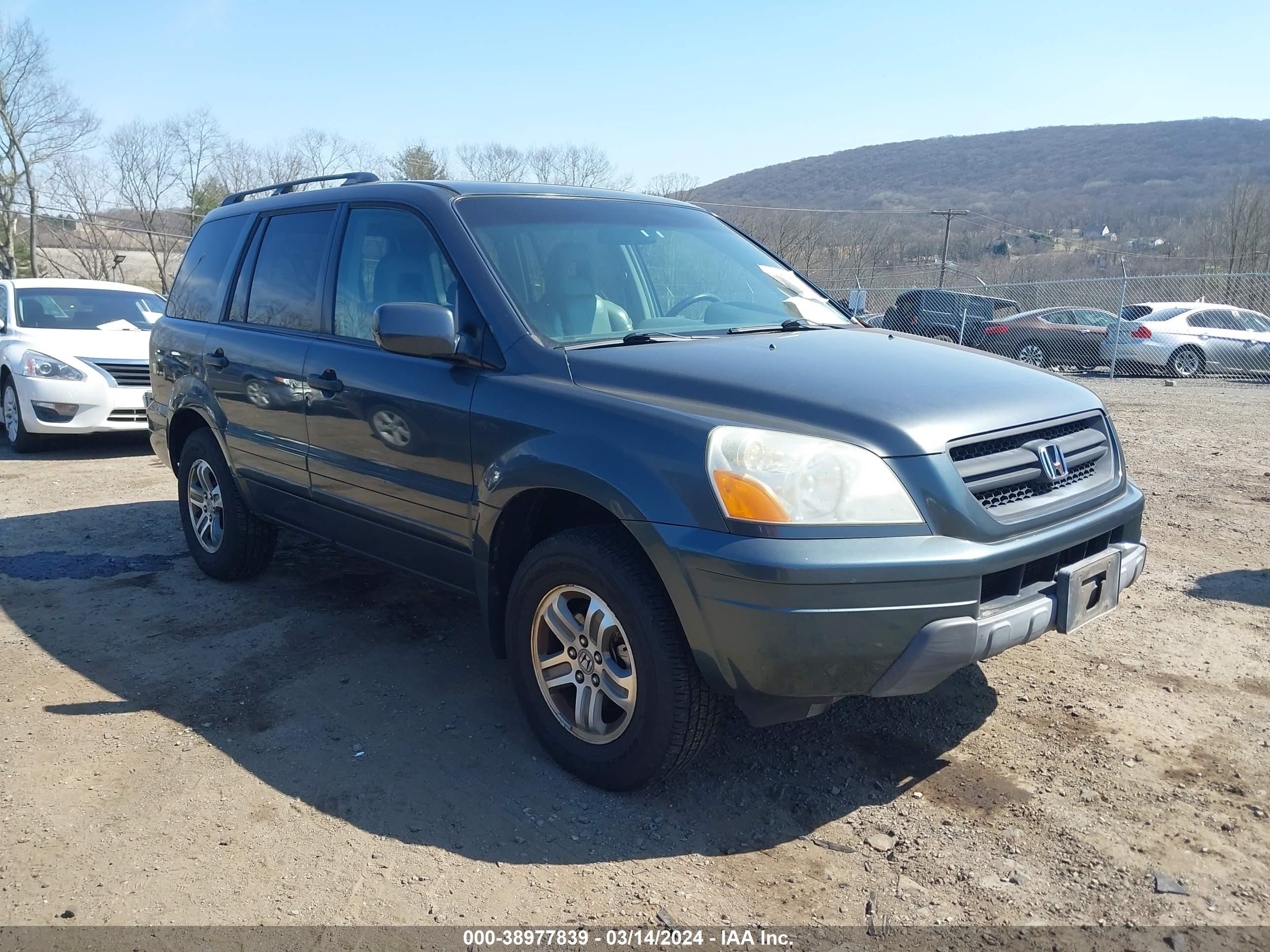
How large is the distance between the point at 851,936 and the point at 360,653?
263 centimetres

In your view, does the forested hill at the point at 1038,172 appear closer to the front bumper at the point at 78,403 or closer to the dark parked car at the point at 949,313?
the dark parked car at the point at 949,313

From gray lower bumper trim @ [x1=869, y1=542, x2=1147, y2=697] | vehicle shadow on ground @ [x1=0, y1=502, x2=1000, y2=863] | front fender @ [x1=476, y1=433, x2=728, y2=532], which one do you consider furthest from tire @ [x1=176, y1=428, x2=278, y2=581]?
gray lower bumper trim @ [x1=869, y1=542, x2=1147, y2=697]

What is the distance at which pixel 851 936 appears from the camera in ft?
8.04

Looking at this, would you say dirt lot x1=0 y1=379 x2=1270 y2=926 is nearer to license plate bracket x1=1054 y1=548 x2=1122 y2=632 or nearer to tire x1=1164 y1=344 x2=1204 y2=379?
license plate bracket x1=1054 y1=548 x2=1122 y2=632

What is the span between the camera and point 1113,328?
59.1 feet

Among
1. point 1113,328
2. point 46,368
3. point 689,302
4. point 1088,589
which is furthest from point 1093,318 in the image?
point 1088,589

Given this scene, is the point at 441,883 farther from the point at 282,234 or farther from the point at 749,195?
the point at 749,195

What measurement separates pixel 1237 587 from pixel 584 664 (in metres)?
3.78

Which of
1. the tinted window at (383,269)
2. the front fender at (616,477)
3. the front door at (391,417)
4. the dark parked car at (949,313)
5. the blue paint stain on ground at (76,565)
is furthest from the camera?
the dark parked car at (949,313)

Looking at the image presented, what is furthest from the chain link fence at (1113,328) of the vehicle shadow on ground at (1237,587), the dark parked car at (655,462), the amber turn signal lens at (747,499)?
the amber turn signal lens at (747,499)

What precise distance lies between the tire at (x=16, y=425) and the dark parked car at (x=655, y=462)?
598 centimetres

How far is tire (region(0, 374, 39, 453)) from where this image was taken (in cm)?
918

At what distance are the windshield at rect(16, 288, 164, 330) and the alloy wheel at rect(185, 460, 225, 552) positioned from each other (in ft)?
17.5

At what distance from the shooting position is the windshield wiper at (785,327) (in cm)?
374
